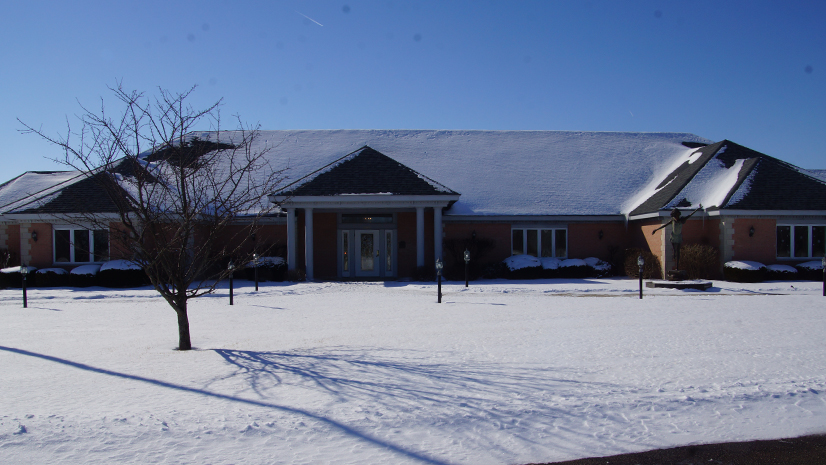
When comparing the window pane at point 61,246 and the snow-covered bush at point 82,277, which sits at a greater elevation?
the window pane at point 61,246

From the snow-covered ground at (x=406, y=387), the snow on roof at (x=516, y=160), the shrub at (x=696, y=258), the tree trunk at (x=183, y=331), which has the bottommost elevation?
the snow-covered ground at (x=406, y=387)

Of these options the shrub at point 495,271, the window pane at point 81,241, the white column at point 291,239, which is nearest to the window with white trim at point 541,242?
the shrub at point 495,271

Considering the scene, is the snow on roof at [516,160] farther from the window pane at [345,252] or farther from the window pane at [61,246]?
the window pane at [61,246]

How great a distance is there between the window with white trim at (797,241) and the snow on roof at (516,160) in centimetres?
561

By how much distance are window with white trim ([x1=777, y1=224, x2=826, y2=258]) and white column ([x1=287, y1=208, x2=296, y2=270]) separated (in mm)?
17829

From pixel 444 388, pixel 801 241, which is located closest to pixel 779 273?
pixel 801 241

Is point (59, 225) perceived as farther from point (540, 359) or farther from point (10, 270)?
A: point (540, 359)

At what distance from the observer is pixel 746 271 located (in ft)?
57.8

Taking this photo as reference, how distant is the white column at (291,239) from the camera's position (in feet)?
64.2

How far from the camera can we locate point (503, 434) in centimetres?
438

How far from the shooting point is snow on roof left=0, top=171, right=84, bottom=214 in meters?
21.0

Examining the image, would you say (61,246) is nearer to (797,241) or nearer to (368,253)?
(368,253)

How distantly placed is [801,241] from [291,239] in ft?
61.7

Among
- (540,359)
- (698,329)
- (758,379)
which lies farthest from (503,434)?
(698,329)
